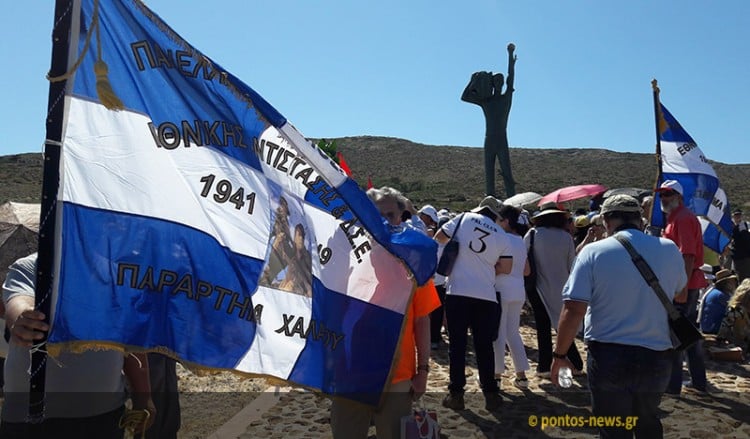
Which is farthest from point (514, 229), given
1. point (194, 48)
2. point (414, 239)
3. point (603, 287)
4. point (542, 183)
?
point (542, 183)

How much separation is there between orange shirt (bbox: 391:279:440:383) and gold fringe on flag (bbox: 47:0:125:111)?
1.74 meters

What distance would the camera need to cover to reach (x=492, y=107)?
18.2 m

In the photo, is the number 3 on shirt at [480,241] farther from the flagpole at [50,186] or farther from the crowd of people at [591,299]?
the flagpole at [50,186]

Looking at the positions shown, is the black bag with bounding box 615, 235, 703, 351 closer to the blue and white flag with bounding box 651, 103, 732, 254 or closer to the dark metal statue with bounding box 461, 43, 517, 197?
the blue and white flag with bounding box 651, 103, 732, 254

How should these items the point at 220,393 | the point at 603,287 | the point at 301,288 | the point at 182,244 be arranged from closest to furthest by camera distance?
1. the point at 182,244
2. the point at 301,288
3. the point at 603,287
4. the point at 220,393

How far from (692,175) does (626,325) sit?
4496 mm

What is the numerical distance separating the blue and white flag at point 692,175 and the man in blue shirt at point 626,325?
391 cm

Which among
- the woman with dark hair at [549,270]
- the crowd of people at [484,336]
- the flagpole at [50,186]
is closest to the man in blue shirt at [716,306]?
the crowd of people at [484,336]

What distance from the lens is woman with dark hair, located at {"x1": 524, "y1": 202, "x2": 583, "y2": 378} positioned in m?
6.87

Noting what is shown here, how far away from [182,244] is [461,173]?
62956mm

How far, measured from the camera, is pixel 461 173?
65062 millimetres

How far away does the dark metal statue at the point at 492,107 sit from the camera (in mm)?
17859

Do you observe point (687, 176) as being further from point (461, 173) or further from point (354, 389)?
point (461, 173)

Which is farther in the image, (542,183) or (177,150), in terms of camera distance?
(542,183)
